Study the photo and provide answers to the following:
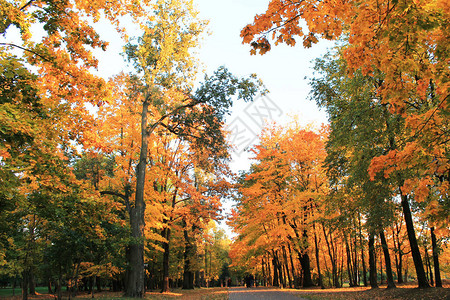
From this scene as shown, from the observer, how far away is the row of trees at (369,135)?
12.0 ft

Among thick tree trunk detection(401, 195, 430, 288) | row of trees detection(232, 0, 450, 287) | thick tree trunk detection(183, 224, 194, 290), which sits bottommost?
thick tree trunk detection(183, 224, 194, 290)

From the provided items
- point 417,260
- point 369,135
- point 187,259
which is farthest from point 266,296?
point 187,259

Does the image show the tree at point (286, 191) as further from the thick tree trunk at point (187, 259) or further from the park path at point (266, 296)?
the thick tree trunk at point (187, 259)

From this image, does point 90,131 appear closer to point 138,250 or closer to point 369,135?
point 138,250

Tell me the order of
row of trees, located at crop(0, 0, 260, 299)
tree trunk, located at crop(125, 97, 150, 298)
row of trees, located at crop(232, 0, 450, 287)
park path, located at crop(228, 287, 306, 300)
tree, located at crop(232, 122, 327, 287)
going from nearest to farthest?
1. row of trees, located at crop(232, 0, 450, 287)
2. row of trees, located at crop(0, 0, 260, 299)
3. park path, located at crop(228, 287, 306, 300)
4. tree trunk, located at crop(125, 97, 150, 298)
5. tree, located at crop(232, 122, 327, 287)

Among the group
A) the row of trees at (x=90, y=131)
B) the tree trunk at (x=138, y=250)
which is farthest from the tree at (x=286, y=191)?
the tree trunk at (x=138, y=250)

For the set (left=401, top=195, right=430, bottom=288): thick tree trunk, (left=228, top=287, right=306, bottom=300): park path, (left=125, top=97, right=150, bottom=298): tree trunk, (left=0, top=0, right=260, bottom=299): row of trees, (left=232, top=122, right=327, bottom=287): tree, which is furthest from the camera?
(left=232, top=122, right=327, bottom=287): tree

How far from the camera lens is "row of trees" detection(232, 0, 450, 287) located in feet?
12.0

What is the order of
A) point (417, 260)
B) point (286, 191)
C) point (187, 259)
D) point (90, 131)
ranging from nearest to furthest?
point (90, 131) → point (417, 260) → point (286, 191) → point (187, 259)

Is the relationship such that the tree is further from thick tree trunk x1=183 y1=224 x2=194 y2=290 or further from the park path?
thick tree trunk x1=183 y1=224 x2=194 y2=290

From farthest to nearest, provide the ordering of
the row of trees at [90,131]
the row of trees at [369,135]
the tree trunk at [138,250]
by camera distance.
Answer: the tree trunk at [138,250] < the row of trees at [90,131] < the row of trees at [369,135]

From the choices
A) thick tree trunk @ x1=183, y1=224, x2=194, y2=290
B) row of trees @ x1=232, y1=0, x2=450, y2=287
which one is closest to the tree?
row of trees @ x1=232, y1=0, x2=450, y2=287

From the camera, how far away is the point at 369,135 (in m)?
11.6

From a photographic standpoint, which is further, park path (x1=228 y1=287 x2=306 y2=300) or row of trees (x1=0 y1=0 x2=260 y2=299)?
park path (x1=228 y1=287 x2=306 y2=300)
